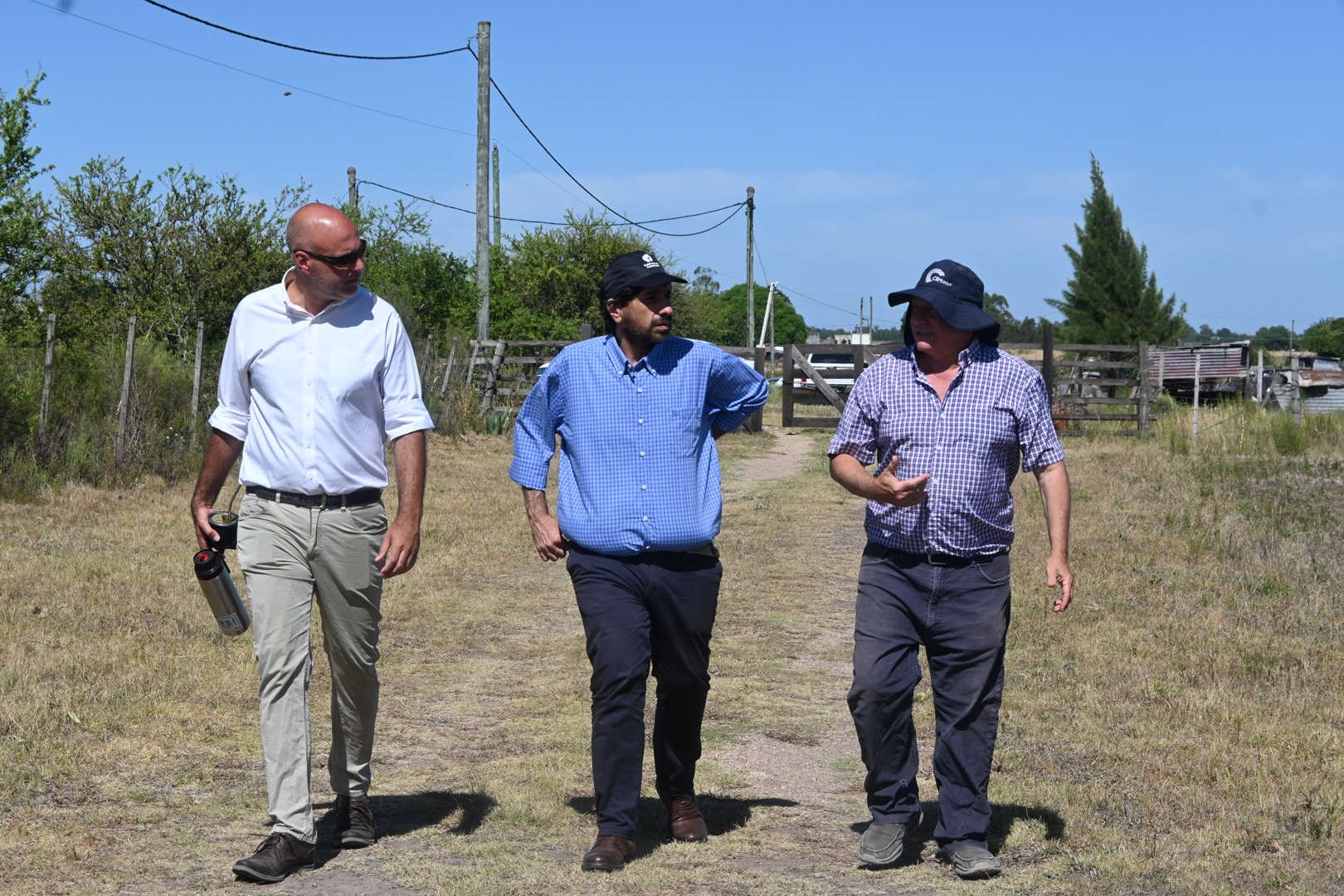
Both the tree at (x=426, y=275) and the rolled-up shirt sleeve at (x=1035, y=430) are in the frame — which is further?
the tree at (x=426, y=275)

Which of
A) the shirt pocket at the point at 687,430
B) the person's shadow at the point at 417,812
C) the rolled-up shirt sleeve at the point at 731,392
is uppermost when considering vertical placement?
the rolled-up shirt sleeve at the point at 731,392

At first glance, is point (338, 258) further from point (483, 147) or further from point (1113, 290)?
point (1113, 290)

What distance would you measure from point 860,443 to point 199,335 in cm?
1340

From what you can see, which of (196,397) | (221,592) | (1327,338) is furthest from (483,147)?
(1327,338)

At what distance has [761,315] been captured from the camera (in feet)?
368

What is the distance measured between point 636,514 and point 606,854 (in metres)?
1.10

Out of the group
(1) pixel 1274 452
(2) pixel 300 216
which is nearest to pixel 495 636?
(2) pixel 300 216

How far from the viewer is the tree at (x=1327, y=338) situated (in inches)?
2712

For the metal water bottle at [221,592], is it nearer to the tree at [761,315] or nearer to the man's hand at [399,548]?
the man's hand at [399,548]

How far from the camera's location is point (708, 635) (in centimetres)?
517

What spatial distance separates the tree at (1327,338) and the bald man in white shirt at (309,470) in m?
66.6

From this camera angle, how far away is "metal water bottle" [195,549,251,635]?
17.3 ft

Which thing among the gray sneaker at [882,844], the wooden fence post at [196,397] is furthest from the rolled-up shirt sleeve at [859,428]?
the wooden fence post at [196,397]

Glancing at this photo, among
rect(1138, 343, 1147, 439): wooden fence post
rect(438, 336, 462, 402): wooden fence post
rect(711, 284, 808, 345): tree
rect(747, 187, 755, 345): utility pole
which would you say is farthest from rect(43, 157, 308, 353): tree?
rect(711, 284, 808, 345): tree
